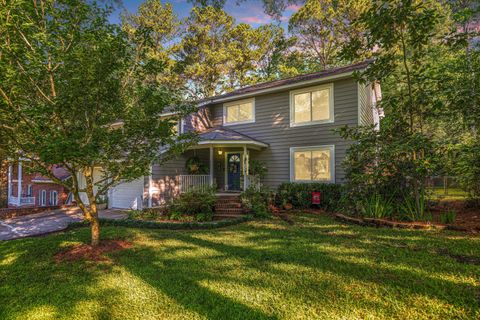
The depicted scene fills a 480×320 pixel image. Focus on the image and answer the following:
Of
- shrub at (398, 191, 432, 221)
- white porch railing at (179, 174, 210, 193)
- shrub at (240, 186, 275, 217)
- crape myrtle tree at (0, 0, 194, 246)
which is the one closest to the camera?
crape myrtle tree at (0, 0, 194, 246)

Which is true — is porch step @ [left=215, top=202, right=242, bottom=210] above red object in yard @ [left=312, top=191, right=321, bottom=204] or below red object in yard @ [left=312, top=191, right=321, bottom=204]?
below

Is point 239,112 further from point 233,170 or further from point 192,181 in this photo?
point 192,181

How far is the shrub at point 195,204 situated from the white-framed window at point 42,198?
11.1 meters

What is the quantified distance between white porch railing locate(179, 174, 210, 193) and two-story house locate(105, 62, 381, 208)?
0.05 metres

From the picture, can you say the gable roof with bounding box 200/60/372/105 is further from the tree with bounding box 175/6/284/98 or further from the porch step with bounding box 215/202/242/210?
the tree with bounding box 175/6/284/98

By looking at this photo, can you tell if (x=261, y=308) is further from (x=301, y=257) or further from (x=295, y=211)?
(x=295, y=211)

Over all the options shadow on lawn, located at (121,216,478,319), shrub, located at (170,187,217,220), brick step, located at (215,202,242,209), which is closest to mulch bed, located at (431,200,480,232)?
shadow on lawn, located at (121,216,478,319)

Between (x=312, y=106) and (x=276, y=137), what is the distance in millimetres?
2089

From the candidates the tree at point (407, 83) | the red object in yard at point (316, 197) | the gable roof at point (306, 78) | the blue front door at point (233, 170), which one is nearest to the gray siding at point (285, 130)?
the gable roof at point (306, 78)

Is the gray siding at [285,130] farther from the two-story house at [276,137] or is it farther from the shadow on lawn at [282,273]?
the shadow on lawn at [282,273]

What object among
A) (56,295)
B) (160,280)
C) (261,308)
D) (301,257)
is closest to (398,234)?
(301,257)

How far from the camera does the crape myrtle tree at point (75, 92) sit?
13.1 ft

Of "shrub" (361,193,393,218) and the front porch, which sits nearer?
"shrub" (361,193,393,218)

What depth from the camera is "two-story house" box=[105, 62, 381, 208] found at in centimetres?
1019
